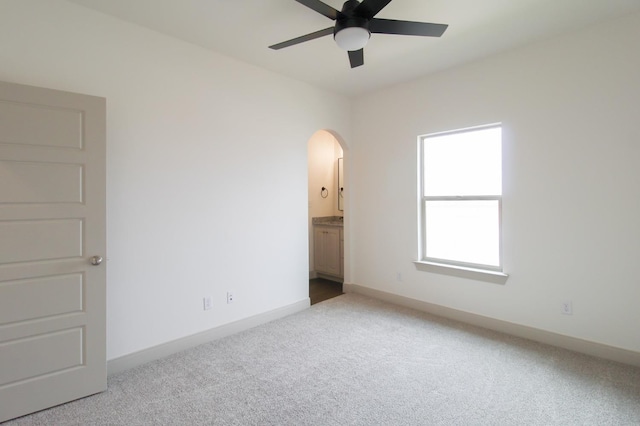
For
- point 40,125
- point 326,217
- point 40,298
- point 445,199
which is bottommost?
point 40,298

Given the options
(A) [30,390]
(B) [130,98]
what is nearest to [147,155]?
(B) [130,98]

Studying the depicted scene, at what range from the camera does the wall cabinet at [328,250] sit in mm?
5102

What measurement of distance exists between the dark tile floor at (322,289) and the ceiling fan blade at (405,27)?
3255 mm

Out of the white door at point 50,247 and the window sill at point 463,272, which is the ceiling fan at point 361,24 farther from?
the window sill at point 463,272

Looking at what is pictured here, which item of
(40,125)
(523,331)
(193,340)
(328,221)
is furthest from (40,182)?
(523,331)

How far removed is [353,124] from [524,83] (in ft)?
7.04

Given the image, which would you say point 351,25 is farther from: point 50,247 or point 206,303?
point 206,303

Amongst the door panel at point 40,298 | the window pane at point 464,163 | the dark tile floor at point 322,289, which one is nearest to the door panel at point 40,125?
the door panel at point 40,298

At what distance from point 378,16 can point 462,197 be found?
6.88ft

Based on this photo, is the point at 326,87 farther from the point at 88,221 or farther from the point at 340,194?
the point at 88,221

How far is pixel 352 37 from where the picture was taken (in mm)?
2197

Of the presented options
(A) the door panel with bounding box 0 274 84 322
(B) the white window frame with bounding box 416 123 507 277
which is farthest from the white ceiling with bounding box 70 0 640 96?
(A) the door panel with bounding box 0 274 84 322

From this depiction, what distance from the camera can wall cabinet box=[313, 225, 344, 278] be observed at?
510 centimetres

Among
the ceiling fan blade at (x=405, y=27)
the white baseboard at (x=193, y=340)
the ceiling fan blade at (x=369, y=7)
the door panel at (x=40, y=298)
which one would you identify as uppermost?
the ceiling fan blade at (x=369, y=7)
